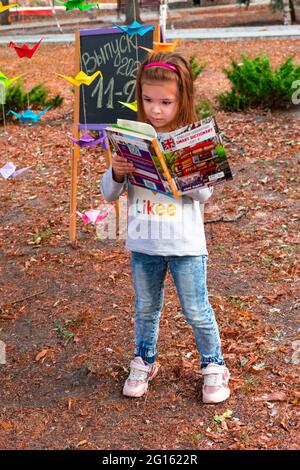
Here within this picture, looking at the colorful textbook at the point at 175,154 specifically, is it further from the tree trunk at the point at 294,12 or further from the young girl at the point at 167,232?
the tree trunk at the point at 294,12

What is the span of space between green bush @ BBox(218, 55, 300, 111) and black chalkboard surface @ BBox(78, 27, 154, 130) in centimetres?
383

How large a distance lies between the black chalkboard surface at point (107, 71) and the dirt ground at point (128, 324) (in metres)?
1.00

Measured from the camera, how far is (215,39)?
1683cm

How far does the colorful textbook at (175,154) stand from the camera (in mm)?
2889

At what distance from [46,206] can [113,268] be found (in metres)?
1.68

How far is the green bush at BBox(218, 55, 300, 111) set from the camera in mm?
8828

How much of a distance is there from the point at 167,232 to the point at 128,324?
4.45ft

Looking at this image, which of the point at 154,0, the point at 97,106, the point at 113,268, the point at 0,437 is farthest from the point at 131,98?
the point at 154,0

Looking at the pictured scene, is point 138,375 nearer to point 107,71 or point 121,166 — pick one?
point 121,166

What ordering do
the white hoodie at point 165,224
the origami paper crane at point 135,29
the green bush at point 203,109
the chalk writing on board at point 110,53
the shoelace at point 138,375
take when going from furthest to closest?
the green bush at point 203,109, the chalk writing on board at point 110,53, the origami paper crane at point 135,29, the shoelace at point 138,375, the white hoodie at point 165,224

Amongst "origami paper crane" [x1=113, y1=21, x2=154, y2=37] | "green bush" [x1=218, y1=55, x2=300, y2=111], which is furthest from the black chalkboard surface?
"green bush" [x1=218, y1=55, x2=300, y2=111]

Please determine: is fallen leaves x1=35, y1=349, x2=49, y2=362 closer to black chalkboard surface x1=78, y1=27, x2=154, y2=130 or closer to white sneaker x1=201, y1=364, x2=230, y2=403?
white sneaker x1=201, y1=364, x2=230, y2=403

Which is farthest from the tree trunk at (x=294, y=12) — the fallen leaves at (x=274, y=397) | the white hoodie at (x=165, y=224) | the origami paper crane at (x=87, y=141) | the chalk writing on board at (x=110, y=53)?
the white hoodie at (x=165, y=224)

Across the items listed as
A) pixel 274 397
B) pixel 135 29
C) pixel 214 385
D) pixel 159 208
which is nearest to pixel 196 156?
pixel 159 208
